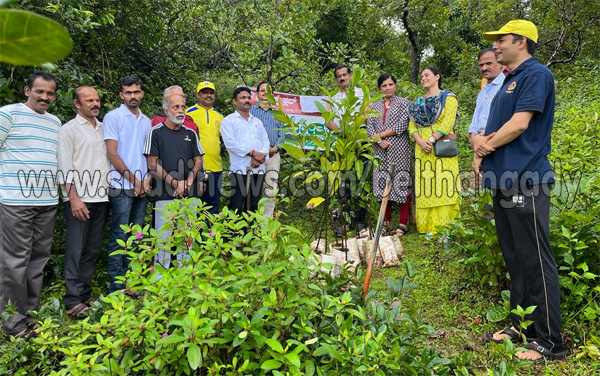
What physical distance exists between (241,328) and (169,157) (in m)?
2.39

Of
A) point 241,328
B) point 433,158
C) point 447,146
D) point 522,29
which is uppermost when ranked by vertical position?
point 522,29

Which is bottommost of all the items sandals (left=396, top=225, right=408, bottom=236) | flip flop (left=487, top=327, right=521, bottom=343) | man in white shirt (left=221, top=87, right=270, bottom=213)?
flip flop (left=487, top=327, right=521, bottom=343)

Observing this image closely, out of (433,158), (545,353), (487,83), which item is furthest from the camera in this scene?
(433,158)

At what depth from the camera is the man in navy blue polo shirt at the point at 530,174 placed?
2514mm

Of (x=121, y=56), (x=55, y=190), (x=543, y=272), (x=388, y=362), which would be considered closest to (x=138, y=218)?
(x=55, y=190)

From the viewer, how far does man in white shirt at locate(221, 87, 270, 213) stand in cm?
460

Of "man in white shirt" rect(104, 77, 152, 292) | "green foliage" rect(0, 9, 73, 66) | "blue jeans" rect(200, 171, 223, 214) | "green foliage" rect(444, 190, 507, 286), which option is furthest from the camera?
"blue jeans" rect(200, 171, 223, 214)

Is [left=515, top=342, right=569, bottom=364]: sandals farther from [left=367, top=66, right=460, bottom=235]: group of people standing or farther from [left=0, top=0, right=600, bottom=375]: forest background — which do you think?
[left=367, top=66, right=460, bottom=235]: group of people standing

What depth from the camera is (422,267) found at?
4086 millimetres

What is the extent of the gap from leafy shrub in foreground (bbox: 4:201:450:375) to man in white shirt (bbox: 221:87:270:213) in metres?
2.51

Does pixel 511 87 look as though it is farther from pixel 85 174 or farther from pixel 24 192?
pixel 24 192

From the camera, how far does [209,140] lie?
15.2 feet

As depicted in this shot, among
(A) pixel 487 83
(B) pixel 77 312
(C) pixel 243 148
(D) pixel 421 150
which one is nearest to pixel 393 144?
(D) pixel 421 150

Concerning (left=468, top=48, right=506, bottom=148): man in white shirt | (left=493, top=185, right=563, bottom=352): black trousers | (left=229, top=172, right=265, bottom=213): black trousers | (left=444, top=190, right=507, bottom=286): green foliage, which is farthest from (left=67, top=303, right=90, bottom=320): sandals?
(left=468, top=48, right=506, bottom=148): man in white shirt
